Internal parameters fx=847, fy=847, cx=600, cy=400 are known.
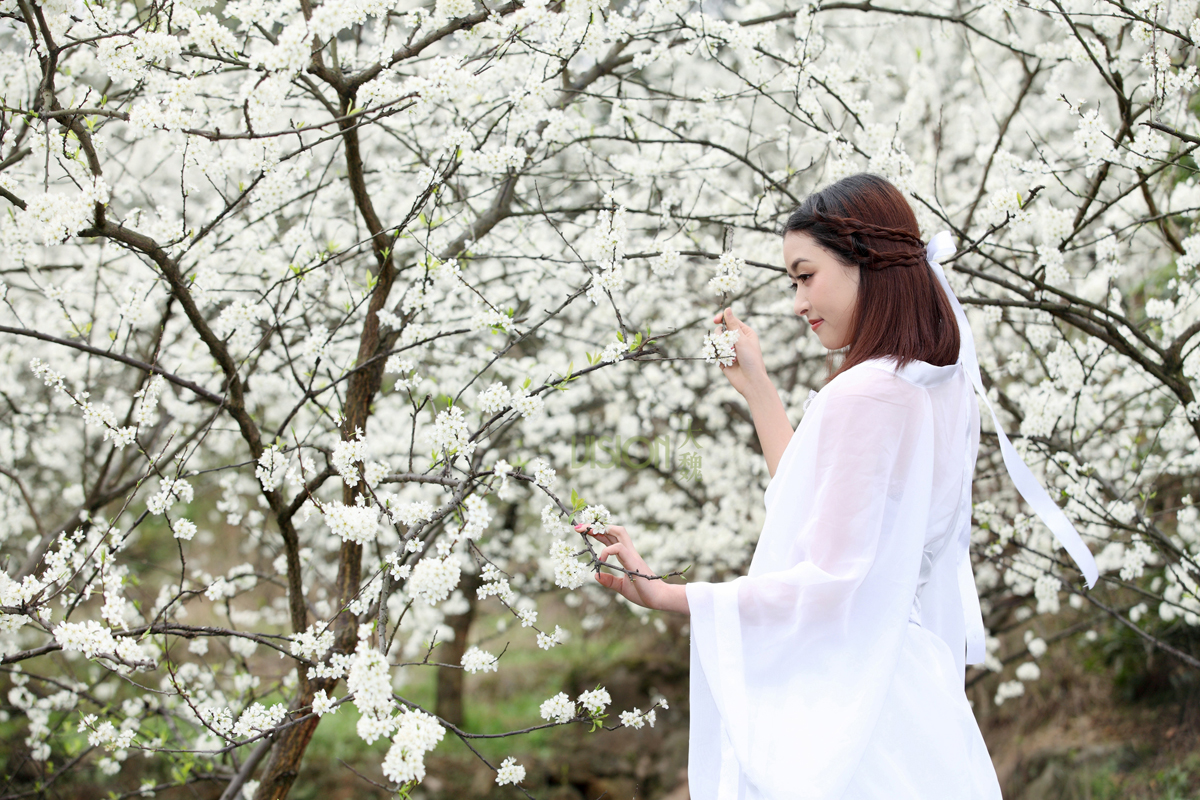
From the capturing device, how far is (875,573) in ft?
4.95

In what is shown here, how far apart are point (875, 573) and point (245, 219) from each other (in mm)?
2668

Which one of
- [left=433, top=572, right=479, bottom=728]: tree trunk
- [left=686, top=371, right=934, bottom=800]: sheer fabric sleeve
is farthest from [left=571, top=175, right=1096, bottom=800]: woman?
[left=433, top=572, right=479, bottom=728]: tree trunk

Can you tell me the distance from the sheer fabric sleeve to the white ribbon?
0.27 m

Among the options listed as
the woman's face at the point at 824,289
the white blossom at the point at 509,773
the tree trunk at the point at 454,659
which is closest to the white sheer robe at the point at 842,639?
the woman's face at the point at 824,289

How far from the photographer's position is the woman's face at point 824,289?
1.67 m

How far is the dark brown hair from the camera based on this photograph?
63.7 inches

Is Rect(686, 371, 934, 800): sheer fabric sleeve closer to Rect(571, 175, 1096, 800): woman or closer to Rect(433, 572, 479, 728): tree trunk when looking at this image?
Rect(571, 175, 1096, 800): woman

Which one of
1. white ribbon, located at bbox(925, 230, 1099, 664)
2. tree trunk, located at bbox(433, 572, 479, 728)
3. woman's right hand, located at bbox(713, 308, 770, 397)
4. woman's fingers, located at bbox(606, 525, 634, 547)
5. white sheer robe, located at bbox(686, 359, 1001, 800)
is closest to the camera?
Answer: white sheer robe, located at bbox(686, 359, 1001, 800)

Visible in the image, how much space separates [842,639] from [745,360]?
2.09ft

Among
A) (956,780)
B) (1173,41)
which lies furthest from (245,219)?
(1173,41)

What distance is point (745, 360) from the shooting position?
6.12ft

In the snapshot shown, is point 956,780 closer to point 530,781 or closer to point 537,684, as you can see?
point 530,781

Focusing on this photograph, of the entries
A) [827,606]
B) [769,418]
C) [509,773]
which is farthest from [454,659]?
[827,606]

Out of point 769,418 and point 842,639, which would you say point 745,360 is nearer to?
point 769,418
